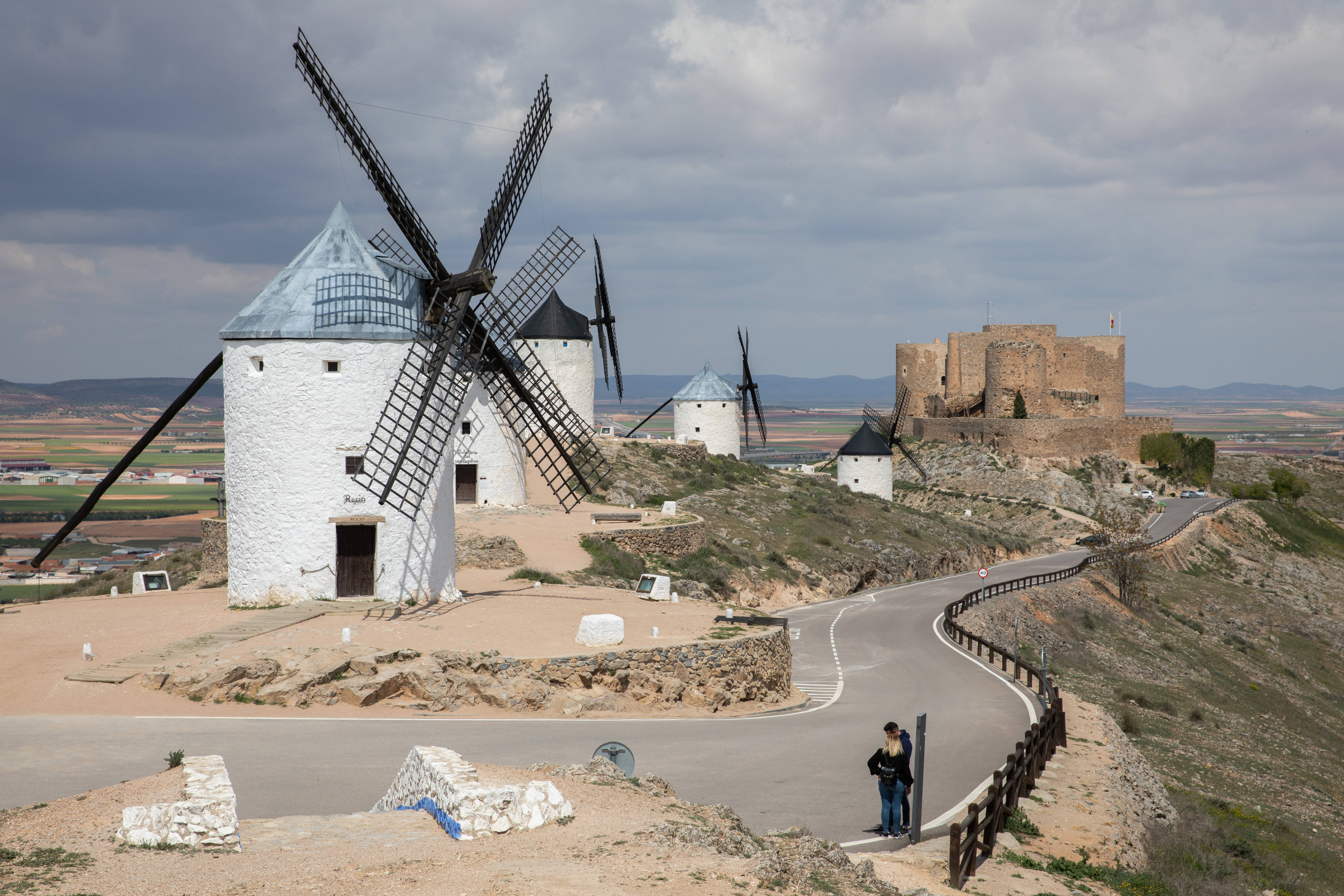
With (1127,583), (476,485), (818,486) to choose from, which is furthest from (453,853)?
(818,486)

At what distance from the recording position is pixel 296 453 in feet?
65.8

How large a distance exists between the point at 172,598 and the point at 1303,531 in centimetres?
6688

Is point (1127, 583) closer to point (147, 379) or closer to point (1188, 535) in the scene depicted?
point (1188, 535)

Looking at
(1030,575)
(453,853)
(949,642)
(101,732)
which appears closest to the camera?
(453,853)

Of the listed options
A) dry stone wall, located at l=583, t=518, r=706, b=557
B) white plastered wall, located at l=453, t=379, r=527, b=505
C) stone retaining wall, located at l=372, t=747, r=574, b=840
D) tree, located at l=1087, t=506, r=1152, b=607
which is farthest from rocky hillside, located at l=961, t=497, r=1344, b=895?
white plastered wall, located at l=453, t=379, r=527, b=505

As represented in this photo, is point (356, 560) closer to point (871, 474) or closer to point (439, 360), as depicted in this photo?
point (439, 360)

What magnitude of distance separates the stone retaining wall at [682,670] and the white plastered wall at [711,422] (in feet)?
134

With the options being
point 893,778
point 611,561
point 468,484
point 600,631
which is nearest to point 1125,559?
point 611,561

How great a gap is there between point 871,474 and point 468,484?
31787 mm

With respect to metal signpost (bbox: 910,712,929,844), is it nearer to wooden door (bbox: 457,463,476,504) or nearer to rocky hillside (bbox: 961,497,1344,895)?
rocky hillside (bbox: 961,497,1344,895)

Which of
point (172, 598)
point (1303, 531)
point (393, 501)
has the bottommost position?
point (1303, 531)

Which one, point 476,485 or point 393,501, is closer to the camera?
point 393,501

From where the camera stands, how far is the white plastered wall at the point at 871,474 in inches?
2420

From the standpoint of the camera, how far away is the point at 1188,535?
56781 mm
